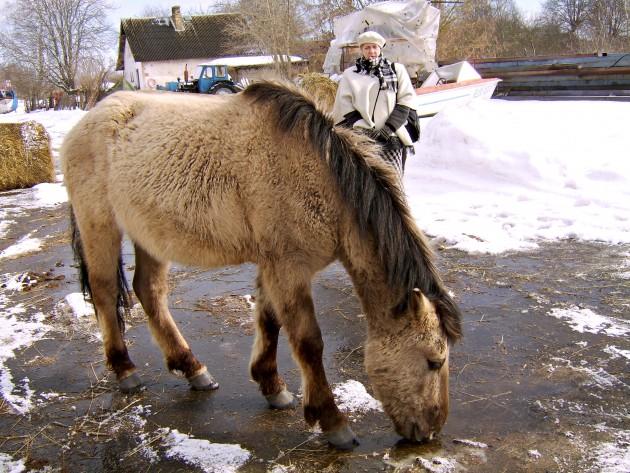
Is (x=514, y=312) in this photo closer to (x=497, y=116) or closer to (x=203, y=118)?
(x=203, y=118)

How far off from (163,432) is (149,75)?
4985cm

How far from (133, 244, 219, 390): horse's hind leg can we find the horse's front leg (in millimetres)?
990

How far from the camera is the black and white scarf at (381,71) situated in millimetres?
4633

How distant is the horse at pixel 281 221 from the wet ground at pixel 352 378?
19 cm

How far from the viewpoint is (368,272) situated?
300 cm

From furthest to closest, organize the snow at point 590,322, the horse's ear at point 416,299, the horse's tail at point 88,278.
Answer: the snow at point 590,322 < the horse's tail at point 88,278 < the horse's ear at point 416,299

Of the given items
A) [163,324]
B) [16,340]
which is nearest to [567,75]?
[163,324]

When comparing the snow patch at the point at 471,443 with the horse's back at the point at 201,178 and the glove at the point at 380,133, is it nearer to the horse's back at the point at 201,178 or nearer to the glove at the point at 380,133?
the horse's back at the point at 201,178

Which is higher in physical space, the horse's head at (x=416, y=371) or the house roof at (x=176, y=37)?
the house roof at (x=176, y=37)

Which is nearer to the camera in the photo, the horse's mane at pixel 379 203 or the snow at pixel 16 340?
the horse's mane at pixel 379 203

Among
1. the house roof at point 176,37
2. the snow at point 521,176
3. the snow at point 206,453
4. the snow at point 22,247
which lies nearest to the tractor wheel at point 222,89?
the snow at point 521,176

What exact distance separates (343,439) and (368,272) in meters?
0.95

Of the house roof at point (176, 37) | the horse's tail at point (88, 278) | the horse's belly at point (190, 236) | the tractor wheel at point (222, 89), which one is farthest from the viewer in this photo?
the house roof at point (176, 37)

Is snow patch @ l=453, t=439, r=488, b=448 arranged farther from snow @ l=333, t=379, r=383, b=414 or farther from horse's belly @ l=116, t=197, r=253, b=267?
horse's belly @ l=116, t=197, r=253, b=267
